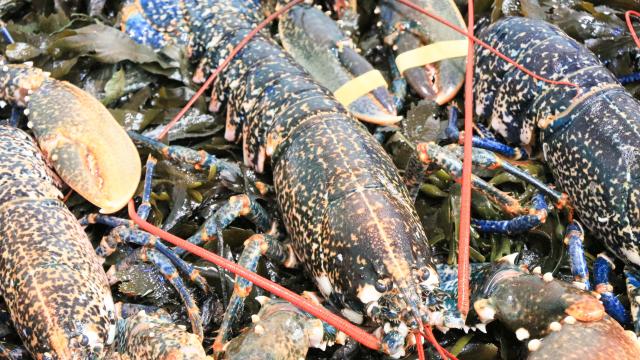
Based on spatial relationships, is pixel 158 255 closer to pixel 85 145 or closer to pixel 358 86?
pixel 85 145

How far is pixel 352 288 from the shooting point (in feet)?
8.04

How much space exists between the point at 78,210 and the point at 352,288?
1433 mm

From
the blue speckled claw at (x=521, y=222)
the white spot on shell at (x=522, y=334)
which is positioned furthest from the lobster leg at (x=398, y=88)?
the white spot on shell at (x=522, y=334)

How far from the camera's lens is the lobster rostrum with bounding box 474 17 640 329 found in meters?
2.75

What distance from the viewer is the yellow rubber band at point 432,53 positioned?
3.55 m

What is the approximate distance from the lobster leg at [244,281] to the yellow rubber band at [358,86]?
0.96m

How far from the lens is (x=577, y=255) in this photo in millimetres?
2721

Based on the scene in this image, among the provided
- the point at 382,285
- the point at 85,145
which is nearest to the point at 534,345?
the point at 382,285

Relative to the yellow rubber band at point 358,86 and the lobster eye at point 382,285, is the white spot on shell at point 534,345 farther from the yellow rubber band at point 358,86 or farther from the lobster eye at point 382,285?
the yellow rubber band at point 358,86

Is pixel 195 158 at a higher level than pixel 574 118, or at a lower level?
lower

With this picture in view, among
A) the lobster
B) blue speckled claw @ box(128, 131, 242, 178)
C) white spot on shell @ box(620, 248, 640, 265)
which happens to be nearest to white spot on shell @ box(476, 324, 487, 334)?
the lobster

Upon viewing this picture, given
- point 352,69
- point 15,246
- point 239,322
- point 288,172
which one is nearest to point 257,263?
point 239,322

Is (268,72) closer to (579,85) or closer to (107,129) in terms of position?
(107,129)

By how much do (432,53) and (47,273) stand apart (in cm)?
223
